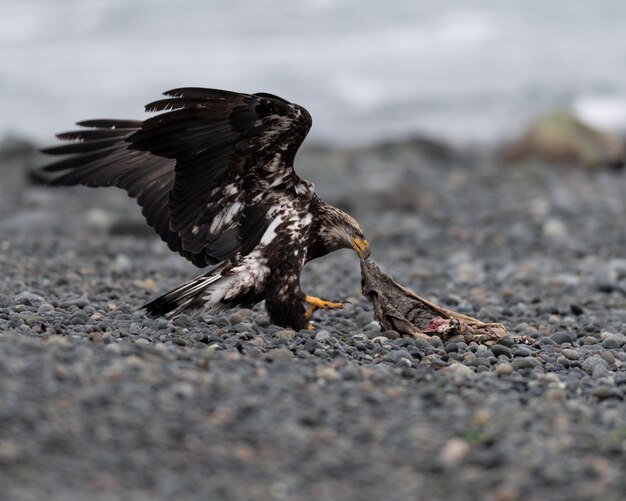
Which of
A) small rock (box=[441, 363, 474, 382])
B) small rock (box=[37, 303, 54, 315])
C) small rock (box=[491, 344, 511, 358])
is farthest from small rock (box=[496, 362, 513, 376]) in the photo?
small rock (box=[37, 303, 54, 315])

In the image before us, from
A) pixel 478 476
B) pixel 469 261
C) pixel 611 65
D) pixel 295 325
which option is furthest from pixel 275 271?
pixel 611 65

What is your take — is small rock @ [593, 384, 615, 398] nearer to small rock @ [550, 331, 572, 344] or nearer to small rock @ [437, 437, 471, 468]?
small rock @ [437, 437, 471, 468]

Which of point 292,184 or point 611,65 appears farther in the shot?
point 611,65

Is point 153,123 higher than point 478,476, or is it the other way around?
point 153,123

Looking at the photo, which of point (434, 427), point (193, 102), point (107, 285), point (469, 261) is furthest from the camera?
point (469, 261)

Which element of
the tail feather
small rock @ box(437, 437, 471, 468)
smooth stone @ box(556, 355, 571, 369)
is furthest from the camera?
the tail feather

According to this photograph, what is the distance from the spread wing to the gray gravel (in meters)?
0.57

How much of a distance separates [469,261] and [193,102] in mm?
5108

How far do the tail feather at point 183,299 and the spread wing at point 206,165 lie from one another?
22 centimetres

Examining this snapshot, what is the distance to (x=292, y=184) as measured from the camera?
614cm

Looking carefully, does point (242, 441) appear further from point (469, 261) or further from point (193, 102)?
point (469, 261)

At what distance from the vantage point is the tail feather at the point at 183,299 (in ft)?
19.3

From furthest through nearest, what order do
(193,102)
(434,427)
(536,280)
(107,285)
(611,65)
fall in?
1. (611,65)
2. (536,280)
3. (107,285)
4. (193,102)
5. (434,427)

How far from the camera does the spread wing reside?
565 centimetres
